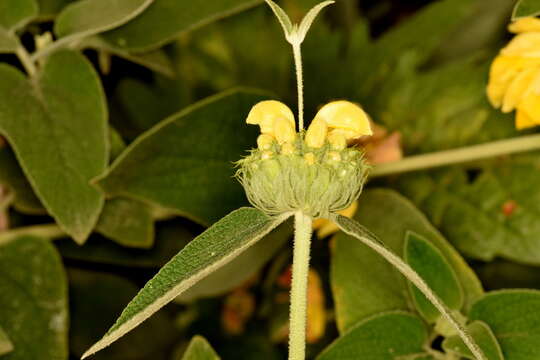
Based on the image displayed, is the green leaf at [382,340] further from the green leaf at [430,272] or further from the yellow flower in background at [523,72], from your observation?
the yellow flower in background at [523,72]

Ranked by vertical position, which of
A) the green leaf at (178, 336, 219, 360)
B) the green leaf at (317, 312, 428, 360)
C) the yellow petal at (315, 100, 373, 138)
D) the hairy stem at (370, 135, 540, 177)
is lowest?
the green leaf at (178, 336, 219, 360)

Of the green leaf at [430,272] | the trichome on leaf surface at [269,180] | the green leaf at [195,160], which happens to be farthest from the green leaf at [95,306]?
the green leaf at [430,272]

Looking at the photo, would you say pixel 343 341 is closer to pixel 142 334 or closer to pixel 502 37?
pixel 142 334

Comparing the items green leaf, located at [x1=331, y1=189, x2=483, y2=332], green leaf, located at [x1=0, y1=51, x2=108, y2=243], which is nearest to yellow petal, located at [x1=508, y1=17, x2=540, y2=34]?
green leaf, located at [x1=331, y1=189, x2=483, y2=332]

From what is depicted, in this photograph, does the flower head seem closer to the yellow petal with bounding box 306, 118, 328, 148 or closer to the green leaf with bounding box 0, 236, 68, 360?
the yellow petal with bounding box 306, 118, 328, 148

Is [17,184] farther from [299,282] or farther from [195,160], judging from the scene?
[299,282]

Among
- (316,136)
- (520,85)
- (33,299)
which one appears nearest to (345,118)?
(316,136)

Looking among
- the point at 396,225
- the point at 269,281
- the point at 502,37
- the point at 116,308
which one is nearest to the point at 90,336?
the point at 116,308
